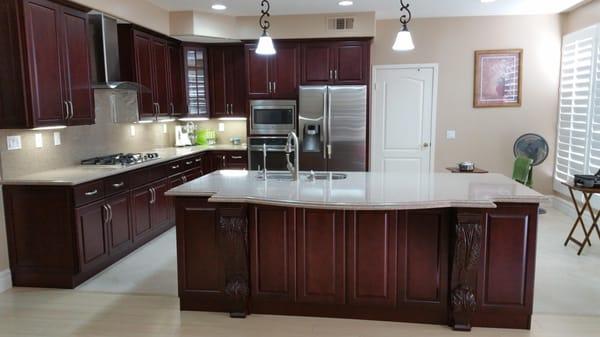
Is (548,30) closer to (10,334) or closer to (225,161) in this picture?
(225,161)

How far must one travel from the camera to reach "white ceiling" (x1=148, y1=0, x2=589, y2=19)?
5.12 meters

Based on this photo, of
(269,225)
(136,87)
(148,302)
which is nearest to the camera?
(269,225)

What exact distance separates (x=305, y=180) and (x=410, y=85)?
11.5 ft

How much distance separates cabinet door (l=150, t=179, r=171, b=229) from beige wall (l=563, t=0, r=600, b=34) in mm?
5406

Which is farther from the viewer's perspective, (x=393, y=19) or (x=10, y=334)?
(x=393, y=19)

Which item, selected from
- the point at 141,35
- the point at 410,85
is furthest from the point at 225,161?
the point at 410,85

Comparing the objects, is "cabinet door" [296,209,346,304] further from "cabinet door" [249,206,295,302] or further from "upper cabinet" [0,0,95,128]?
"upper cabinet" [0,0,95,128]

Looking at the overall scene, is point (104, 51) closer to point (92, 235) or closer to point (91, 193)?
point (91, 193)

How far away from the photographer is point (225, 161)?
609cm

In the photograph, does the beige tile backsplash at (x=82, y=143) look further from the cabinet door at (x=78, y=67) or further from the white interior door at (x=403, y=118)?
the white interior door at (x=403, y=118)

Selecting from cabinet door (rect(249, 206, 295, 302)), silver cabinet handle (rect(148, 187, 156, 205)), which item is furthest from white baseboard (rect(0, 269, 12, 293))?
cabinet door (rect(249, 206, 295, 302))

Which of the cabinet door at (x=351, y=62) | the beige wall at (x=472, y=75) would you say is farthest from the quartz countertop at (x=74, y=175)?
the beige wall at (x=472, y=75)

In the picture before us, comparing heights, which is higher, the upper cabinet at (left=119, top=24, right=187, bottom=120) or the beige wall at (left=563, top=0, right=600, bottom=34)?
the beige wall at (left=563, top=0, right=600, bottom=34)

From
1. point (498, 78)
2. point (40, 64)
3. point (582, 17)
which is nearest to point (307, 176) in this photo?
point (40, 64)
